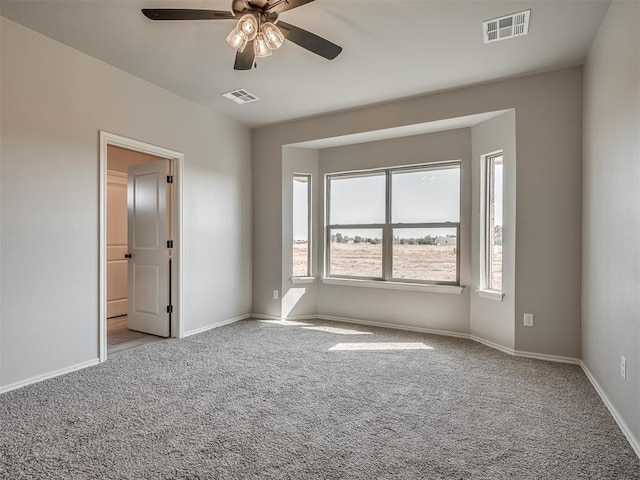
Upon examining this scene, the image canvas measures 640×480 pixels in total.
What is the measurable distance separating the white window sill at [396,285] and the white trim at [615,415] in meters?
1.44

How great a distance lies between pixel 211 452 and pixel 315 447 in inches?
22.1

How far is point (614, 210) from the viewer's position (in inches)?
91.8

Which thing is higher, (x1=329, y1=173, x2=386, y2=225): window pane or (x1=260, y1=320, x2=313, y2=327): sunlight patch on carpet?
(x1=329, y1=173, x2=386, y2=225): window pane

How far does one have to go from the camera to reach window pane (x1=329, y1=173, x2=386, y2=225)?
187 inches

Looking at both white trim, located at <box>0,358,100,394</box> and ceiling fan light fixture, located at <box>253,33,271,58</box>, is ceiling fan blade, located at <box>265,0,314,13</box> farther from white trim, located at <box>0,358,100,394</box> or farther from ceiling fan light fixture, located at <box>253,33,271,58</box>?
white trim, located at <box>0,358,100,394</box>

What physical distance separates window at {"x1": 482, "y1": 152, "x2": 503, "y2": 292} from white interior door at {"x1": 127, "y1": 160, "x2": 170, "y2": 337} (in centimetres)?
365

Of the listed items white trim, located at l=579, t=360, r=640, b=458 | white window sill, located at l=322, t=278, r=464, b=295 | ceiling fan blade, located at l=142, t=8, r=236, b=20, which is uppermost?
ceiling fan blade, located at l=142, t=8, r=236, b=20

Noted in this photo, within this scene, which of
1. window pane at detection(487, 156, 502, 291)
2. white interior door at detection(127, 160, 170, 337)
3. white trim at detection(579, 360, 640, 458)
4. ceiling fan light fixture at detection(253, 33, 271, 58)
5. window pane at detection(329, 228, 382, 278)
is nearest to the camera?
white trim at detection(579, 360, 640, 458)

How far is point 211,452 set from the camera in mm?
1877

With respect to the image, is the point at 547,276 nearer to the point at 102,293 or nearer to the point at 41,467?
the point at 41,467

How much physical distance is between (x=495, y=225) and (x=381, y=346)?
1.83 m

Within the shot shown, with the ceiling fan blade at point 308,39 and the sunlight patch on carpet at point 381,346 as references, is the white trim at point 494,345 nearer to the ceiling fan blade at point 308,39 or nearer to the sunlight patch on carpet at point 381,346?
the sunlight patch on carpet at point 381,346

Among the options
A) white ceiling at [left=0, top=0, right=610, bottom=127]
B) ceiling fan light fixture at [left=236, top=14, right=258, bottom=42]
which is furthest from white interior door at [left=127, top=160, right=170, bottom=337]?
ceiling fan light fixture at [left=236, top=14, right=258, bottom=42]

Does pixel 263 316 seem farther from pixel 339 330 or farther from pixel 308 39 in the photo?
pixel 308 39
